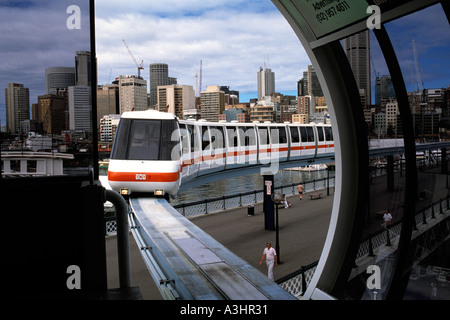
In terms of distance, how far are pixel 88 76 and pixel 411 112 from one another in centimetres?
321

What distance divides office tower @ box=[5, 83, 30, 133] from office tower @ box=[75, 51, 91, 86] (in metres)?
0.40

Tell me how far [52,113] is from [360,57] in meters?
3.36

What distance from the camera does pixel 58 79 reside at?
3.20 meters

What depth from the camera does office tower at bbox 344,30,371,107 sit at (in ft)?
14.0

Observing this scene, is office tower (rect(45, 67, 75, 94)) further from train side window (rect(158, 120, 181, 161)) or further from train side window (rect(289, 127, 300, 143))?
train side window (rect(289, 127, 300, 143))

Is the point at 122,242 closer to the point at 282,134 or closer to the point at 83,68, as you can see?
the point at 83,68

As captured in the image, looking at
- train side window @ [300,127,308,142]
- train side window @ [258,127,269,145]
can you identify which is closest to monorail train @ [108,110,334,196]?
train side window @ [258,127,269,145]

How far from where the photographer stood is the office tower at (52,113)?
325 centimetres

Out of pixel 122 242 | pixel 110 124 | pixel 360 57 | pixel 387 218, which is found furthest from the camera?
pixel 110 124

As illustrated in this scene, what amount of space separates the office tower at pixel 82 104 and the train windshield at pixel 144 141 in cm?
929

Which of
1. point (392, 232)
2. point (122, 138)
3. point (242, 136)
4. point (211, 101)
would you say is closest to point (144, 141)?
point (122, 138)

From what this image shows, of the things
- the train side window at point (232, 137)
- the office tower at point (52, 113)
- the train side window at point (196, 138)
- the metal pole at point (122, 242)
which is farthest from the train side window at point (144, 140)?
the office tower at point (52, 113)

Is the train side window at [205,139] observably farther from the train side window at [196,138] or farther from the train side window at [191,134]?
the train side window at [191,134]
